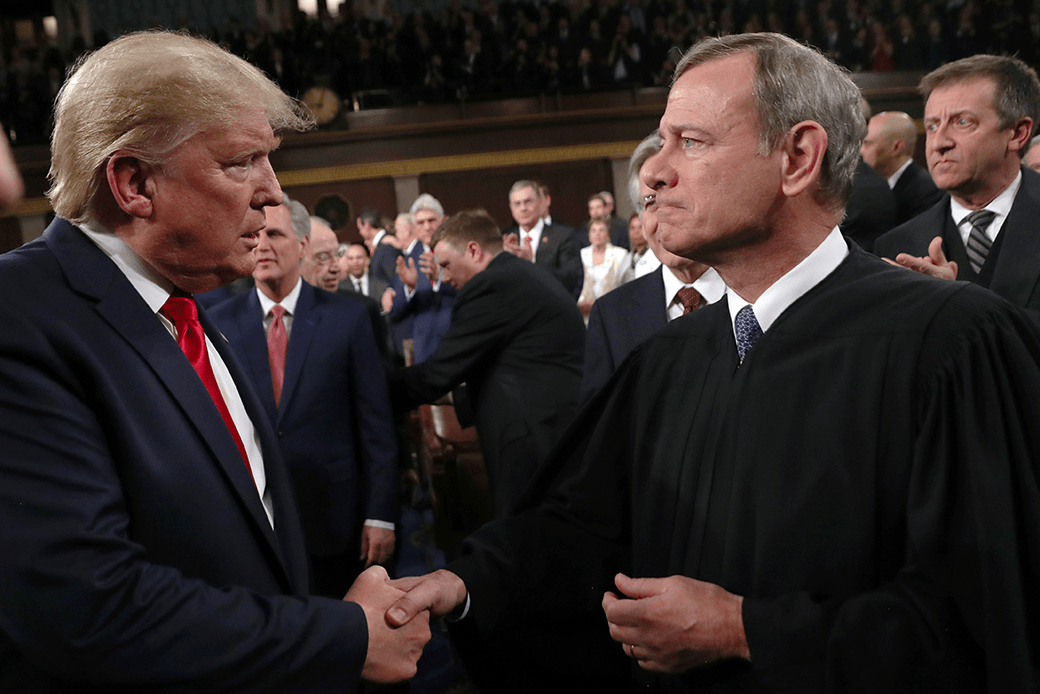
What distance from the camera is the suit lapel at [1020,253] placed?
269 centimetres

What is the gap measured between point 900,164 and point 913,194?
22cm

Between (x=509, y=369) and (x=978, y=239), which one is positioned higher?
(x=978, y=239)

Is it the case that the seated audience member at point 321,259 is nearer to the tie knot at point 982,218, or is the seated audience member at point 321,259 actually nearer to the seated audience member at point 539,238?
the tie knot at point 982,218

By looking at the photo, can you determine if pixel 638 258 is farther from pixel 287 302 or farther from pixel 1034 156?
pixel 287 302

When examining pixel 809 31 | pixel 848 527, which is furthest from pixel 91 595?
pixel 809 31

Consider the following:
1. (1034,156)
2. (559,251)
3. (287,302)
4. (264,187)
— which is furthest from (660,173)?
(559,251)

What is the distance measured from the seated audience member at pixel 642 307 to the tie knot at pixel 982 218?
98cm

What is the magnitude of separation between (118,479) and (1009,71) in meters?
3.14

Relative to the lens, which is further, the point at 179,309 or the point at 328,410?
the point at 328,410

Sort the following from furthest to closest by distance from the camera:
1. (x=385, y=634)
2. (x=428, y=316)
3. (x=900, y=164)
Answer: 1. (x=428, y=316)
2. (x=900, y=164)
3. (x=385, y=634)

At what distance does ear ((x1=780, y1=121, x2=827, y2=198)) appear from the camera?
1.54 meters

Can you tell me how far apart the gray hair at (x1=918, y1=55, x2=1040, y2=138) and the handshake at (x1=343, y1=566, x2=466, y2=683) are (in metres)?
2.53

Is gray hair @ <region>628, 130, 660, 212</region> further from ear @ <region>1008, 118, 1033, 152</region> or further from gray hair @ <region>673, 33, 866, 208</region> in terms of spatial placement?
gray hair @ <region>673, 33, 866, 208</region>

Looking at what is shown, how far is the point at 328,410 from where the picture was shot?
285cm
